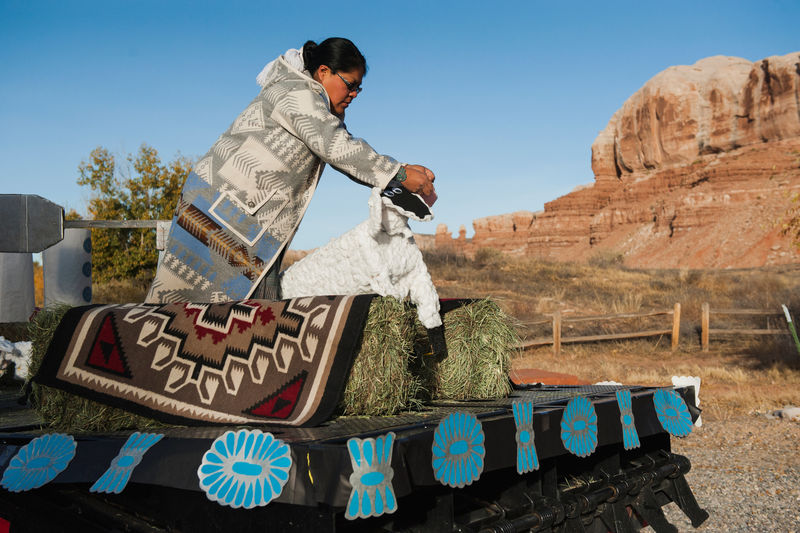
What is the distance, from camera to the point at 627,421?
2.24 metres

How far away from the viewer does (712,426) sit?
738cm

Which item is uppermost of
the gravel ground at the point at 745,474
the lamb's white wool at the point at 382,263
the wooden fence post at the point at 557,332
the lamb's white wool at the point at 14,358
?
the lamb's white wool at the point at 382,263

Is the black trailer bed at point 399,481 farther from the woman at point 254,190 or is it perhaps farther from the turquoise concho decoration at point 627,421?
the woman at point 254,190

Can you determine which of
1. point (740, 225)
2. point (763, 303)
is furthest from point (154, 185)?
point (740, 225)

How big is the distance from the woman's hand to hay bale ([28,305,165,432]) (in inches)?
44.2

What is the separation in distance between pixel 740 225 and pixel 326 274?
48.1m

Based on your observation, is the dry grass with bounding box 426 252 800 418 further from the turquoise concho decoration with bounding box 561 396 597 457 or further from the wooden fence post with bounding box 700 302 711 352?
the turquoise concho decoration with bounding box 561 396 597 457

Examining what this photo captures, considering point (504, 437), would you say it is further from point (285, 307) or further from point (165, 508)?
point (165, 508)

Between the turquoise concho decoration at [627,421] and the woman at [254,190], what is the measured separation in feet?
3.37

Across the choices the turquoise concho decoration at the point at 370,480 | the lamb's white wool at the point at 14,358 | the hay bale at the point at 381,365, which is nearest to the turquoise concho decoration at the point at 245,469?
the turquoise concho decoration at the point at 370,480

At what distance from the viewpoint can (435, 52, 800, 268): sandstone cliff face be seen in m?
44.2

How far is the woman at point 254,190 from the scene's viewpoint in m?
2.31

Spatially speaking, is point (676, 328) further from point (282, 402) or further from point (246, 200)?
point (282, 402)

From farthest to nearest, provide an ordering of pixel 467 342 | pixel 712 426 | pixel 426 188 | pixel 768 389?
1. pixel 768 389
2. pixel 712 426
3. pixel 467 342
4. pixel 426 188
